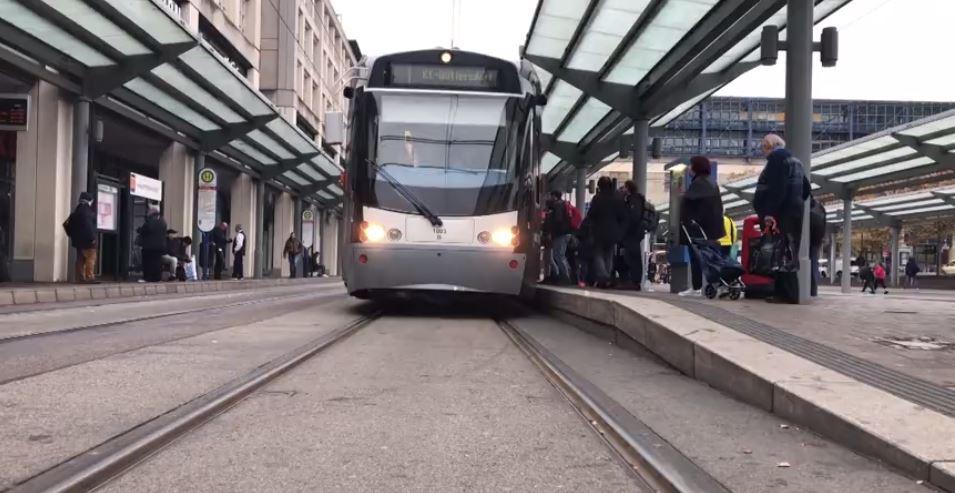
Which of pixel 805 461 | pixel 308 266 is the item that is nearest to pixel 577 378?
pixel 805 461

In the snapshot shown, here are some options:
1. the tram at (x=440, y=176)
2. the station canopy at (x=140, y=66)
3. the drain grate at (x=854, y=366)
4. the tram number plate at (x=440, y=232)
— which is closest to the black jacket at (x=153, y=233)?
the station canopy at (x=140, y=66)

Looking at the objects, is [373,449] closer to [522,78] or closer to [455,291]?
[455,291]

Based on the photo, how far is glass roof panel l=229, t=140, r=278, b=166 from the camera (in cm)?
2605

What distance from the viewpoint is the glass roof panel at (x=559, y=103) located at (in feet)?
69.2

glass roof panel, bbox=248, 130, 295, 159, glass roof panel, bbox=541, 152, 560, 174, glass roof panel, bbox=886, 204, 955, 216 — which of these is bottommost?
glass roof panel, bbox=886, 204, 955, 216

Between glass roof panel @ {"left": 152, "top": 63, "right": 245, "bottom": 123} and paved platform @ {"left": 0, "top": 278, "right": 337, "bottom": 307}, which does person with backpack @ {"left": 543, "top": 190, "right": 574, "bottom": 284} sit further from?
glass roof panel @ {"left": 152, "top": 63, "right": 245, "bottom": 123}

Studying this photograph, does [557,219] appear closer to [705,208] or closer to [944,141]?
[705,208]

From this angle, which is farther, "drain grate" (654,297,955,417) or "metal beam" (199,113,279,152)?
"metal beam" (199,113,279,152)

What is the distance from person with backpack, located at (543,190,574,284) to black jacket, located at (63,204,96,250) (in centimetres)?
896

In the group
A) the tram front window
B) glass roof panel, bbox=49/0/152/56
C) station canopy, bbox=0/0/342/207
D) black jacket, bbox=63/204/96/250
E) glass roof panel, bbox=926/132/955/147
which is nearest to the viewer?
the tram front window

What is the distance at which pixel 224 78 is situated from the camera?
18.4 m

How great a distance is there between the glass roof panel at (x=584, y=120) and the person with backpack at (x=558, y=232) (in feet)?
22.3

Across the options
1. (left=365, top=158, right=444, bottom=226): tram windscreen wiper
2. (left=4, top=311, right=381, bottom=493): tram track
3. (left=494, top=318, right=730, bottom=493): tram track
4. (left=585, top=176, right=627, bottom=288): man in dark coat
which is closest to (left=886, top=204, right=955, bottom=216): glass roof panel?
(left=585, top=176, right=627, bottom=288): man in dark coat

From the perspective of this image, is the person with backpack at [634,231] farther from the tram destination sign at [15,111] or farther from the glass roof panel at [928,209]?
the glass roof panel at [928,209]
